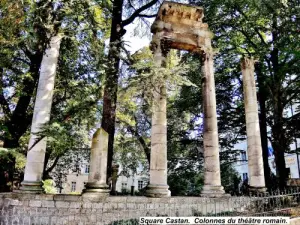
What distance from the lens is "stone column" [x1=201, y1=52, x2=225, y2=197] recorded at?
453 inches

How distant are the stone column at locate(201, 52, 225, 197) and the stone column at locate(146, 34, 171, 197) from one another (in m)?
1.95

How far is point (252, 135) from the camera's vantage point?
1343 cm

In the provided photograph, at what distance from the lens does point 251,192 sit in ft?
40.7

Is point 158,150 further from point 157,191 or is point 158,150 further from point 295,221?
point 295,221

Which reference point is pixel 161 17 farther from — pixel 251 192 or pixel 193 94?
pixel 251 192

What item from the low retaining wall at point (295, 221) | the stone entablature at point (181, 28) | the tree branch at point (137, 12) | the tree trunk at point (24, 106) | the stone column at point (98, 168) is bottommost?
the low retaining wall at point (295, 221)

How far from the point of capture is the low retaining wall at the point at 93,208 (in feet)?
27.6

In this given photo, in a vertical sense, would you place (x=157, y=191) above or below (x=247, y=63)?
below

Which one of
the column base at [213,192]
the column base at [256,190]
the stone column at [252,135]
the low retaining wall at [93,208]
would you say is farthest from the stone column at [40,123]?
the stone column at [252,135]

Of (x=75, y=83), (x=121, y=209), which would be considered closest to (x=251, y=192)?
(x=121, y=209)

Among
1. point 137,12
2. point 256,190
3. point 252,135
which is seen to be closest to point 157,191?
point 256,190

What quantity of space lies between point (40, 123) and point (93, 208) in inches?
156

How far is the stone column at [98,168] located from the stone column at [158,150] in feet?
6.05

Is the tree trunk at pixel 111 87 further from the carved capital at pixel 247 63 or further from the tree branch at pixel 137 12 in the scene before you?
the carved capital at pixel 247 63
